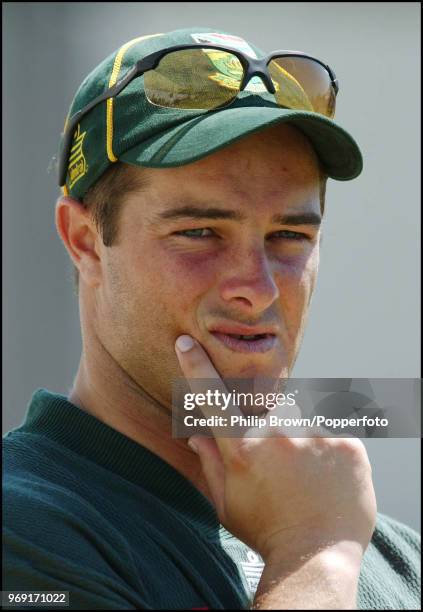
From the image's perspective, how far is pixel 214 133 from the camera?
2.00 m

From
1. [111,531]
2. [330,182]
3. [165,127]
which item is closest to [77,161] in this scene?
[165,127]

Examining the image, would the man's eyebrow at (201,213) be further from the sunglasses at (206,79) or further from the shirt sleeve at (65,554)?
the shirt sleeve at (65,554)

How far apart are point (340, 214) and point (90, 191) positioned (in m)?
3.40

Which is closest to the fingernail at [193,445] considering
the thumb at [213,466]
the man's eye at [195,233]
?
the thumb at [213,466]

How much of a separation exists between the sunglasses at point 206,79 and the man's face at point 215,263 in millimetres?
110

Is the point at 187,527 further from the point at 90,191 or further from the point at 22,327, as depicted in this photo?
the point at 22,327

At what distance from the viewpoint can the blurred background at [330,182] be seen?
17.6 feet

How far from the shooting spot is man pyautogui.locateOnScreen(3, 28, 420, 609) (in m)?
1.71

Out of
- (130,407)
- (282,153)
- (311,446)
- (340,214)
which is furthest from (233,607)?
(340,214)

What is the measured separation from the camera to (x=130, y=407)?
211 cm

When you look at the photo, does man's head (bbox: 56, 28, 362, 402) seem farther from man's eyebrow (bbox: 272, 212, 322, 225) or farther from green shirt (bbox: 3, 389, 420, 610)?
green shirt (bbox: 3, 389, 420, 610)

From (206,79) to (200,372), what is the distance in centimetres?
62

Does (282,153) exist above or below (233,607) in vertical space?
above

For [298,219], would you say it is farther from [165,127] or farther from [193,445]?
[193,445]
